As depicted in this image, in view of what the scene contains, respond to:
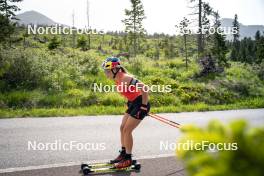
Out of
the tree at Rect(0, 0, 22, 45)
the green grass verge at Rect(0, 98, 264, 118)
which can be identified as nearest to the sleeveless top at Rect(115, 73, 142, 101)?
the green grass verge at Rect(0, 98, 264, 118)

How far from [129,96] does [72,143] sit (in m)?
2.61

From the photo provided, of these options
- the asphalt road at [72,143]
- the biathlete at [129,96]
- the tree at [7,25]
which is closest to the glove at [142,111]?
the biathlete at [129,96]

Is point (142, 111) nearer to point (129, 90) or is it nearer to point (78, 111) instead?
point (129, 90)

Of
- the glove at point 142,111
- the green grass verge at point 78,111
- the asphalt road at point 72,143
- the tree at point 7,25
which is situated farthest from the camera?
the tree at point 7,25

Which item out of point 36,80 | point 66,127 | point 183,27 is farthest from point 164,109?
point 183,27

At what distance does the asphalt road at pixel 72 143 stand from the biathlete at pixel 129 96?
0.57 meters

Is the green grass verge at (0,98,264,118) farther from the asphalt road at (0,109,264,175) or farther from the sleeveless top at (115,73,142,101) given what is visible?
the sleeveless top at (115,73,142,101)

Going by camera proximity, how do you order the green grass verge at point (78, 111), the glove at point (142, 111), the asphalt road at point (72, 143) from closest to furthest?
the glove at point (142, 111)
the asphalt road at point (72, 143)
the green grass verge at point (78, 111)

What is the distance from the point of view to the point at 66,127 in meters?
9.78

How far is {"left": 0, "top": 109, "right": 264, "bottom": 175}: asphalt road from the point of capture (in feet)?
20.7

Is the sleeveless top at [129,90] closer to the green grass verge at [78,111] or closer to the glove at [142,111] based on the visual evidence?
the glove at [142,111]

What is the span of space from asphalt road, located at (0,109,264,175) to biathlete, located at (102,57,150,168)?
572mm

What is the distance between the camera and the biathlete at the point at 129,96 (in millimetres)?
5930

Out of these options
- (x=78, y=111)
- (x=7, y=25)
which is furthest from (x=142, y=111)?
(x=7, y=25)
